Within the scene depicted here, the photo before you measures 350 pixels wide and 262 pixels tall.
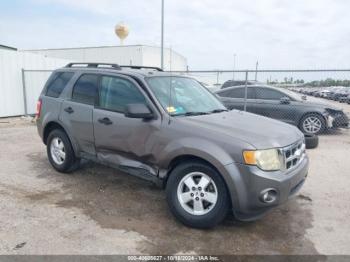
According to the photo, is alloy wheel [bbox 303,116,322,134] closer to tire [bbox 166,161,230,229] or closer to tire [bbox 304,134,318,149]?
tire [bbox 304,134,318,149]

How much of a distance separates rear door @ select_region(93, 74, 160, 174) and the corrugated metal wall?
9461 millimetres

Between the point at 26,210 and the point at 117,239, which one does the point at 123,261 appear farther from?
the point at 26,210

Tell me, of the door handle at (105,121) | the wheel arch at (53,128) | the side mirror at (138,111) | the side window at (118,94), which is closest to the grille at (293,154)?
the side mirror at (138,111)

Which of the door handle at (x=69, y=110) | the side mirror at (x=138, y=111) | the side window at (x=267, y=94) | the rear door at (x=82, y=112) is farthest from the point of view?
the side window at (x=267, y=94)

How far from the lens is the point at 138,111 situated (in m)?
4.09

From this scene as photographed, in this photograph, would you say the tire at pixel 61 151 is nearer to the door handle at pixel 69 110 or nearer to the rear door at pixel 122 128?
the door handle at pixel 69 110

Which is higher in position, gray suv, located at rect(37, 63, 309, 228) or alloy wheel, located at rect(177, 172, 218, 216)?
gray suv, located at rect(37, 63, 309, 228)

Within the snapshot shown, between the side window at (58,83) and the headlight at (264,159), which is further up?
the side window at (58,83)

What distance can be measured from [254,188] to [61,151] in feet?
11.5

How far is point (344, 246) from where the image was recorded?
3.58 m

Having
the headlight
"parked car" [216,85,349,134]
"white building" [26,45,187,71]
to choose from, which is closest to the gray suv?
the headlight

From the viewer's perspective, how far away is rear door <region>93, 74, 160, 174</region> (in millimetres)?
4285

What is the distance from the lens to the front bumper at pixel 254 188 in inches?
138

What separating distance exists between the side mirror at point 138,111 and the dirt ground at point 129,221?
1.25m
